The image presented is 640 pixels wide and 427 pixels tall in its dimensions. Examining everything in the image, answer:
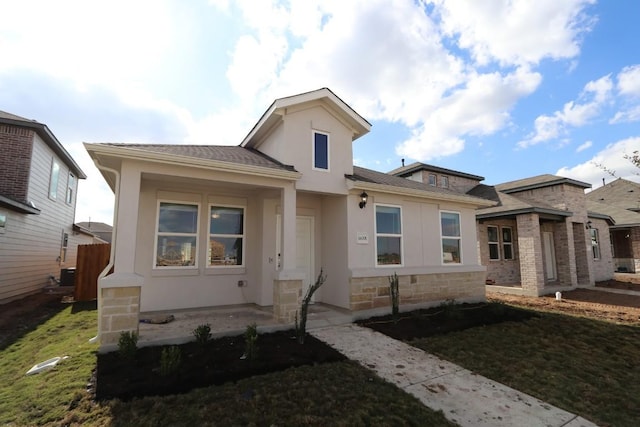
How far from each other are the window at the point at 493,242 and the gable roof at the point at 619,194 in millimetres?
15473

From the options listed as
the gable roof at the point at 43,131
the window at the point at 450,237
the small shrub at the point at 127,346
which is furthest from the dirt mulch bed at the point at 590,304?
the gable roof at the point at 43,131

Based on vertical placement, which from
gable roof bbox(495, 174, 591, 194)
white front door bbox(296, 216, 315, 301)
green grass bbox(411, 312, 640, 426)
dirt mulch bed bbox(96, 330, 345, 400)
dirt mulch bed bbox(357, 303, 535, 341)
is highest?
gable roof bbox(495, 174, 591, 194)

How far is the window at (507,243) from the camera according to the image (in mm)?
13633

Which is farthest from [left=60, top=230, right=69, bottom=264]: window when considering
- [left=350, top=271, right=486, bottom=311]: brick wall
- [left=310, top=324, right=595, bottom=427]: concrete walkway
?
[left=310, top=324, right=595, bottom=427]: concrete walkway

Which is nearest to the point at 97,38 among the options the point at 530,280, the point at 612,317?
the point at 612,317

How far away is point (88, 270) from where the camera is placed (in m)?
9.81

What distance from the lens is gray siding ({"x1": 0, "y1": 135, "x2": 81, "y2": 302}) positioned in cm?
927

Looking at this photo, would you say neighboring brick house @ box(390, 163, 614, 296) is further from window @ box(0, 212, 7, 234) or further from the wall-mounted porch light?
window @ box(0, 212, 7, 234)

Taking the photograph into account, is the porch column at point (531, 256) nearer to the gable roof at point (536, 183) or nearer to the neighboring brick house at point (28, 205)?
the gable roof at point (536, 183)

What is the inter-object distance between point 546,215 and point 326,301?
10.5 meters

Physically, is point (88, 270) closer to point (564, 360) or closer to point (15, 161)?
point (15, 161)

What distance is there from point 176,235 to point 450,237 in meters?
8.04

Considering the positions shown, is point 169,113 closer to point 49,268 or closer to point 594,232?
point 49,268

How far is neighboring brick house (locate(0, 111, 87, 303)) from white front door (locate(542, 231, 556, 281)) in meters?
20.6
